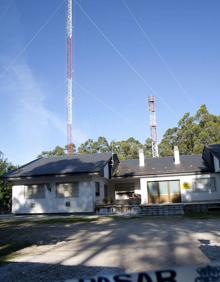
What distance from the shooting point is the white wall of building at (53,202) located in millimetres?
22172

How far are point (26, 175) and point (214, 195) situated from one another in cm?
1457

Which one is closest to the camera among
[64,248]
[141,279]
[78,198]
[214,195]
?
[141,279]

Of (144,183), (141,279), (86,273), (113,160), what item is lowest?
(86,273)

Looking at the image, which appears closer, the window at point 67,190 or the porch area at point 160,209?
the porch area at point 160,209

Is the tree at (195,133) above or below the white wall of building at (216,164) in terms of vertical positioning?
above

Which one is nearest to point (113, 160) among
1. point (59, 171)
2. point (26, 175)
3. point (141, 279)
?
point (59, 171)

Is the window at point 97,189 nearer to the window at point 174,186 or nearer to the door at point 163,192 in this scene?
the door at point 163,192

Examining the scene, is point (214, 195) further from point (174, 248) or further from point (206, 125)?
point (206, 125)

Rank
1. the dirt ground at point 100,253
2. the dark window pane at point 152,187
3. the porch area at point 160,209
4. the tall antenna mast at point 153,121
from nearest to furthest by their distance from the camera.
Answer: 1. the dirt ground at point 100,253
2. the porch area at point 160,209
3. the dark window pane at point 152,187
4. the tall antenna mast at point 153,121

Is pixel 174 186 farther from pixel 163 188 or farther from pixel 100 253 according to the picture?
pixel 100 253

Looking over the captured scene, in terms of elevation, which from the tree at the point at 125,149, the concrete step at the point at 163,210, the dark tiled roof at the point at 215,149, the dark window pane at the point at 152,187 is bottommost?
the concrete step at the point at 163,210

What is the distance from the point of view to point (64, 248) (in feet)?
28.2

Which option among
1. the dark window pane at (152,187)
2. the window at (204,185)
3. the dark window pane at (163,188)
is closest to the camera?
the window at (204,185)

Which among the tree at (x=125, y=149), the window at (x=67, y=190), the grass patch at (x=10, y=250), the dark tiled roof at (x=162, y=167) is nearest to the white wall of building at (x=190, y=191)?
the dark tiled roof at (x=162, y=167)
